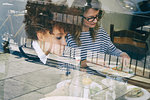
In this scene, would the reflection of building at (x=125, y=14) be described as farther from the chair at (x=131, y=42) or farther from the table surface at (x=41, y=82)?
the table surface at (x=41, y=82)

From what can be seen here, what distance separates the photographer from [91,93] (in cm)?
201

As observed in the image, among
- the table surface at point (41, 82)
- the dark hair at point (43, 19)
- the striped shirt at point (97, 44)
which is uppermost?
the dark hair at point (43, 19)

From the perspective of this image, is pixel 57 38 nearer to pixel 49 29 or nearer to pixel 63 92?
pixel 49 29

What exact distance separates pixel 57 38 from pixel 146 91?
0.86m

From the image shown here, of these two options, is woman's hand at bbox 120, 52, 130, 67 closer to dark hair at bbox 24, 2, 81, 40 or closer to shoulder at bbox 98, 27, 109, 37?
shoulder at bbox 98, 27, 109, 37

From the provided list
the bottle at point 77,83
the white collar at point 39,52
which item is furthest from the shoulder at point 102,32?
the white collar at point 39,52

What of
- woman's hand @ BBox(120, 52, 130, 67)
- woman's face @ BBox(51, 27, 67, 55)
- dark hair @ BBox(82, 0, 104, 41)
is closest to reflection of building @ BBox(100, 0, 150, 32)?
dark hair @ BBox(82, 0, 104, 41)

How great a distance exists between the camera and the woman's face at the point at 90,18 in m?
1.84

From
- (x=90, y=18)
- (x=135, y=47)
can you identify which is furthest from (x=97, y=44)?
(x=135, y=47)

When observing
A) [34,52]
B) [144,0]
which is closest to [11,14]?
[34,52]

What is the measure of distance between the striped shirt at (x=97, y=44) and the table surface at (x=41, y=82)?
215 mm

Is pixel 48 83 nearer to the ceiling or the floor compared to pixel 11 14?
nearer to the floor

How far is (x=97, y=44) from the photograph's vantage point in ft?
6.25

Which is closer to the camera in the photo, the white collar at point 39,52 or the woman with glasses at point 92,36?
the woman with glasses at point 92,36
